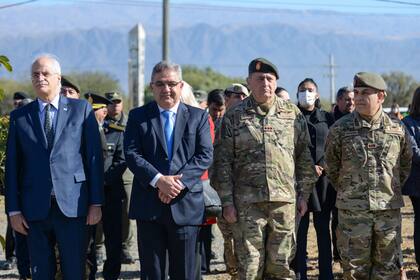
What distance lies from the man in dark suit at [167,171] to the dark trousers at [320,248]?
7.58 feet

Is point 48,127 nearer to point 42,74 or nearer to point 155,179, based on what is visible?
point 42,74

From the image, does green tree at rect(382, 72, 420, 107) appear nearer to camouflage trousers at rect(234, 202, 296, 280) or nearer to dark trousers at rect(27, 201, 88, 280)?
camouflage trousers at rect(234, 202, 296, 280)

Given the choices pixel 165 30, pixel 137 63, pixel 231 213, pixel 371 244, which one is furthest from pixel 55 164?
pixel 137 63

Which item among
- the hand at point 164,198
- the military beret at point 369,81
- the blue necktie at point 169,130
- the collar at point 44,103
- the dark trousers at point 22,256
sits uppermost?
the military beret at point 369,81

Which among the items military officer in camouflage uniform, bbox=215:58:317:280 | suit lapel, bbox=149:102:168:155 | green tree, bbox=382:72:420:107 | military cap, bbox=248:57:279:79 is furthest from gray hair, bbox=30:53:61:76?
green tree, bbox=382:72:420:107

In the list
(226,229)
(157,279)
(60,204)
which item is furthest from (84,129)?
(226,229)

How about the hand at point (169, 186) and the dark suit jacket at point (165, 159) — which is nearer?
the hand at point (169, 186)

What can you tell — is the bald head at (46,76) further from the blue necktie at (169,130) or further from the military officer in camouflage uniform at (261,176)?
the military officer in camouflage uniform at (261,176)

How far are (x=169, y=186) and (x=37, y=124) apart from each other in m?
1.22

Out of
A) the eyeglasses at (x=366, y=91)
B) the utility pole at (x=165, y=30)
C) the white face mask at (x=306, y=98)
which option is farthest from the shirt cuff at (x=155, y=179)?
the utility pole at (x=165, y=30)

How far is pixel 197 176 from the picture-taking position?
6.99 metres

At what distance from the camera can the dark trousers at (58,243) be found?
6871 millimetres

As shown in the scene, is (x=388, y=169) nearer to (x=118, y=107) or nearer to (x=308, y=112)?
(x=308, y=112)

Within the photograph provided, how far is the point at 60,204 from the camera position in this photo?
6.79 m
